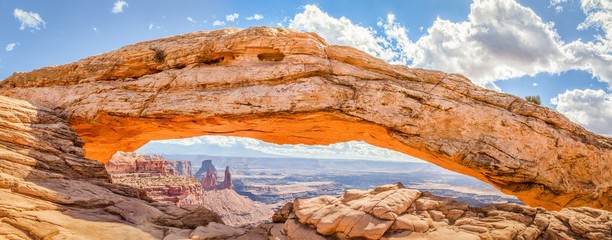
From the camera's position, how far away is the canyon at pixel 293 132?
14.8 metres

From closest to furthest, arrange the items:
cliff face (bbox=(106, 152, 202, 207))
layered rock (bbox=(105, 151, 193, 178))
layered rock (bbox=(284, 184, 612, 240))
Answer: layered rock (bbox=(284, 184, 612, 240)), cliff face (bbox=(106, 152, 202, 207)), layered rock (bbox=(105, 151, 193, 178))

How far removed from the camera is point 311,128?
21828 mm

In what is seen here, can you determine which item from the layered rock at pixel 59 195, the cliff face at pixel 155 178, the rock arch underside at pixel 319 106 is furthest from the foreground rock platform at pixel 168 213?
the cliff face at pixel 155 178

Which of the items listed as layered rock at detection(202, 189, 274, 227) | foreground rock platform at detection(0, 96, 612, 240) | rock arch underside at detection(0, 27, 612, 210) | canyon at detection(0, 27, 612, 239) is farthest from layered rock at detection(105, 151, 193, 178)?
foreground rock platform at detection(0, 96, 612, 240)

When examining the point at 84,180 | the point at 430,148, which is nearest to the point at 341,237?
the point at 430,148

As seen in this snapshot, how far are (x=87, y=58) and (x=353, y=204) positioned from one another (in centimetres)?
2212

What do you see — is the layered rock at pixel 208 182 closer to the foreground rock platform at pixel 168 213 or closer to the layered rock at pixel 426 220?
the foreground rock platform at pixel 168 213

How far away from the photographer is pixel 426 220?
48.2 feet

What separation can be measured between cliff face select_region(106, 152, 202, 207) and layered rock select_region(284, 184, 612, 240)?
261ft

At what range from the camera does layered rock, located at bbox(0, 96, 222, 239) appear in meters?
13.1

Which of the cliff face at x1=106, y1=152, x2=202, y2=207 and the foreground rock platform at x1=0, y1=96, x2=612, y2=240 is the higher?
the foreground rock platform at x1=0, y1=96, x2=612, y2=240

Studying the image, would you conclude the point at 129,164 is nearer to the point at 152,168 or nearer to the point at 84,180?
the point at 152,168

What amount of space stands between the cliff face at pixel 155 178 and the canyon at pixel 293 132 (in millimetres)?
70321

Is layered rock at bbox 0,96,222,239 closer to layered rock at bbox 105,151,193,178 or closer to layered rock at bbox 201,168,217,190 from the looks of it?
layered rock at bbox 105,151,193,178
